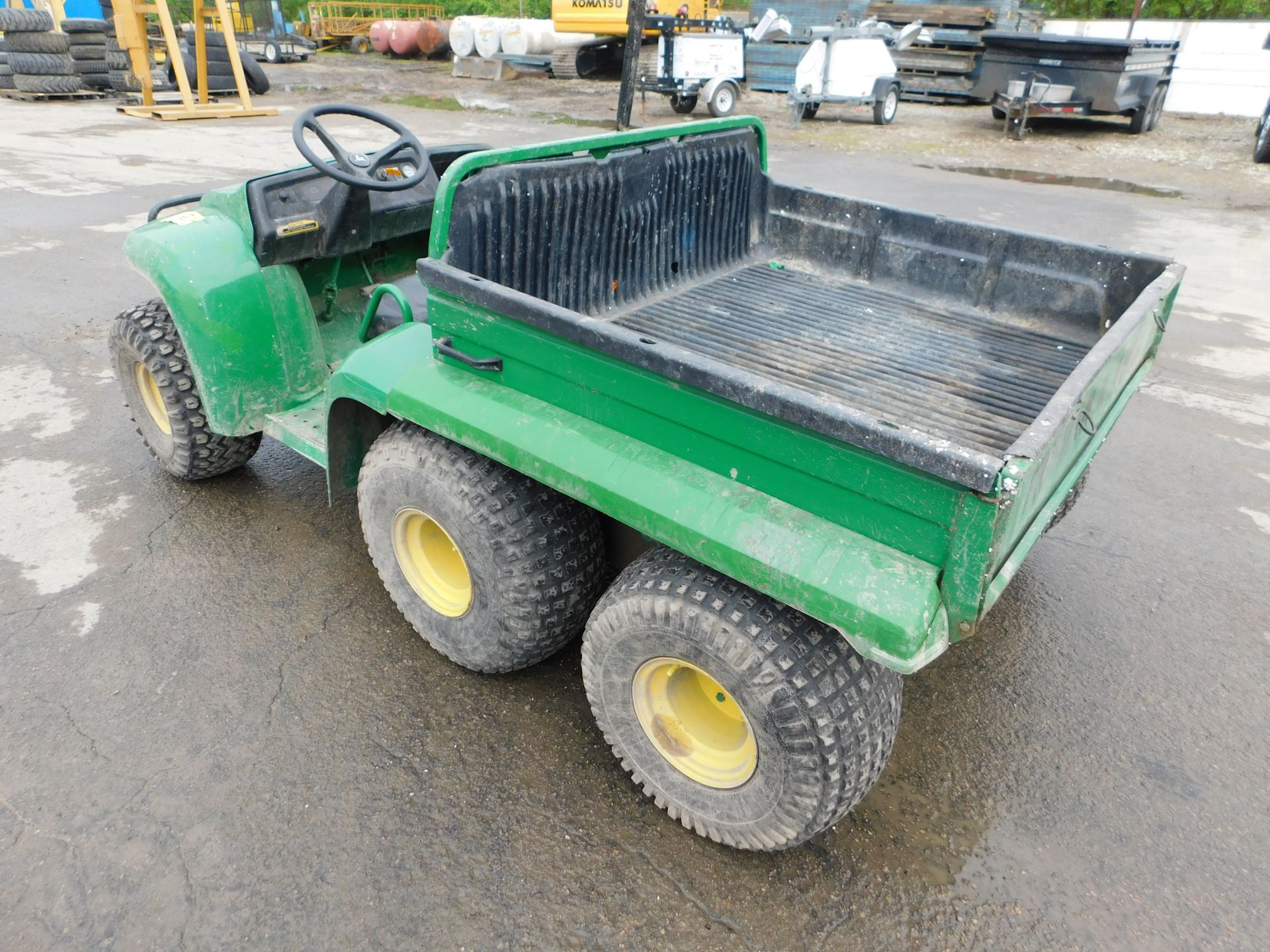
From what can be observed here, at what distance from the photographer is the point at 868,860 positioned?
2238 millimetres

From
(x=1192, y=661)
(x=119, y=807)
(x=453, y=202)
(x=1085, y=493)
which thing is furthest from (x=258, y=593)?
(x=1085, y=493)

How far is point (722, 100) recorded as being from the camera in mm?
15180

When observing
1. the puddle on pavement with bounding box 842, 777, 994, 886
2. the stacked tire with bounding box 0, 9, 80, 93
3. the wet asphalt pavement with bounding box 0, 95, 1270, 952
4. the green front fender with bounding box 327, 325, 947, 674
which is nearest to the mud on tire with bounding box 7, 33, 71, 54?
the stacked tire with bounding box 0, 9, 80, 93

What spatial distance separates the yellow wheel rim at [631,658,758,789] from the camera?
2.21m

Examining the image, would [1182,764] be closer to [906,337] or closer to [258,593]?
[906,337]

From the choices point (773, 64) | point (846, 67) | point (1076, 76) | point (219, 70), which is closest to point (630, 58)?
point (846, 67)

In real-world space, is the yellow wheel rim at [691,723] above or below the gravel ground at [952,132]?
above

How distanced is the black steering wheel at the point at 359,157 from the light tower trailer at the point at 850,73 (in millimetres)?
12472

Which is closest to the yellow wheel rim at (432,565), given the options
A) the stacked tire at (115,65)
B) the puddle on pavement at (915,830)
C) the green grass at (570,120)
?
the puddle on pavement at (915,830)

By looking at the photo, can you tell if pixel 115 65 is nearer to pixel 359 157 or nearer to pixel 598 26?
pixel 598 26

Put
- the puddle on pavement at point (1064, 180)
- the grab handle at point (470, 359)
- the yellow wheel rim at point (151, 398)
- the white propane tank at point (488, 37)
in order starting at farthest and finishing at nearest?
the white propane tank at point (488, 37)
the puddle on pavement at point (1064, 180)
the yellow wheel rim at point (151, 398)
the grab handle at point (470, 359)

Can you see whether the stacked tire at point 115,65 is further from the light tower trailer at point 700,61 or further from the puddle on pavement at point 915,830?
the puddle on pavement at point 915,830

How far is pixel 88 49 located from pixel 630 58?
11.0 m

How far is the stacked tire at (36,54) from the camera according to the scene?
49.9ft
